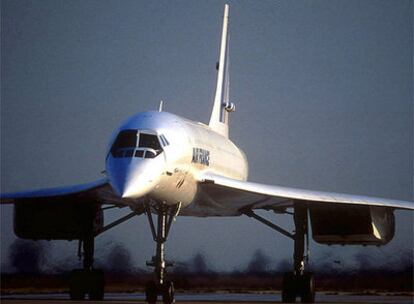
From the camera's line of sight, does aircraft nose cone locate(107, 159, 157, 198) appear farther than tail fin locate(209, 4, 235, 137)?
No

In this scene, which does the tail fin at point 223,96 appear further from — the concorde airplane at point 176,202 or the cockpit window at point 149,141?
the cockpit window at point 149,141

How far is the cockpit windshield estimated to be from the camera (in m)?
20.7

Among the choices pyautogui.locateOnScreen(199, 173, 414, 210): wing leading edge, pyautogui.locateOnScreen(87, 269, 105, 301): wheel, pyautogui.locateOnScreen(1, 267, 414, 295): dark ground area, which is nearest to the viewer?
pyautogui.locateOnScreen(199, 173, 414, 210): wing leading edge

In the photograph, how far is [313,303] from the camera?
25125 mm

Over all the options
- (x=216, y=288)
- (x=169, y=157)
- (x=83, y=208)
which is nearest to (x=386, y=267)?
(x=216, y=288)

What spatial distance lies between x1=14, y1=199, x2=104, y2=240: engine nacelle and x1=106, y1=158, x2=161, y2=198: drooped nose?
6.50m

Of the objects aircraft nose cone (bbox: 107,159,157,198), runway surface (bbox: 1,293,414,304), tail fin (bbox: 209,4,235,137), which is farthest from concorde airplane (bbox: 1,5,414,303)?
tail fin (bbox: 209,4,235,137)

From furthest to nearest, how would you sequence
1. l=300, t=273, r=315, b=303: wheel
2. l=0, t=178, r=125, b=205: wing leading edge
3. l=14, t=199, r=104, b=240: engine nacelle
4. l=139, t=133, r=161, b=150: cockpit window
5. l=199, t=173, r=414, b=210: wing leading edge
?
l=14, t=199, r=104, b=240: engine nacelle → l=300, t=273, r=315, b=303: wheel → l=0, t=178, r=125, b=205: wing leading edge → l=199, t=173, r=414, b=210: wing leading edge → l=139, t=133, r=161, b=150: cockpit window

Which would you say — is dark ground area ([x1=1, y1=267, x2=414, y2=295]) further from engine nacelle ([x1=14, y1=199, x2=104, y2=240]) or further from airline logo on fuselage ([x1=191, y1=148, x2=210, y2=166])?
airline logo on fuselage ([x1=191, y1=148, x2=210, y2=166])

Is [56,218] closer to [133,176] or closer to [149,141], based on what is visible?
[149,141]

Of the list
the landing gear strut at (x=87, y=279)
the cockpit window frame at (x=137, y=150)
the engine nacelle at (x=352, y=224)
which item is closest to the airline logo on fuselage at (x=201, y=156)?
the cockpit window frame at (x=137, y=150)

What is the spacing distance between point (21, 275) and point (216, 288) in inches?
235

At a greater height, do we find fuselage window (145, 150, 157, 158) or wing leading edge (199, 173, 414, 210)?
fuselage window (145, 150, 157, 158)

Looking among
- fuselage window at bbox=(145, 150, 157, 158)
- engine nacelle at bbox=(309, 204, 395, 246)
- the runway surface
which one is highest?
fuselage window at bbox=(145, 150, 157, 158)
